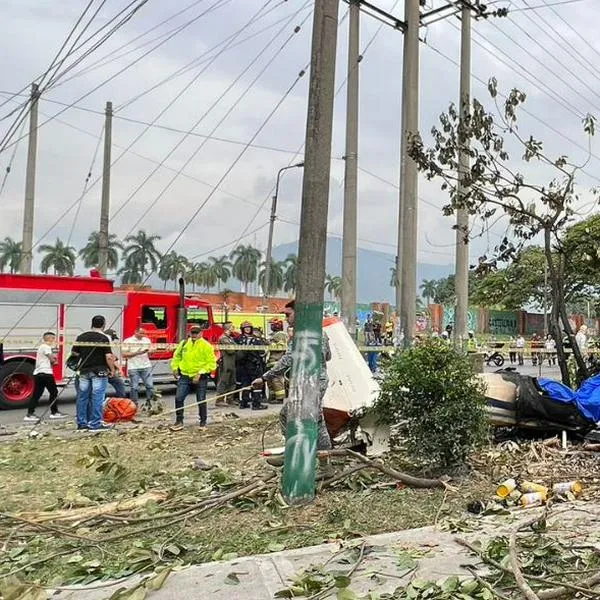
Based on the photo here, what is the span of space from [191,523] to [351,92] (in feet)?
38.7

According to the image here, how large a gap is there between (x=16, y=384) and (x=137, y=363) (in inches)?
98.6

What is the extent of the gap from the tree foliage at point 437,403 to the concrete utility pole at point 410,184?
6.58m

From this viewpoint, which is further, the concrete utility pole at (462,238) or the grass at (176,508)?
the concrete utility pole at (462,238)

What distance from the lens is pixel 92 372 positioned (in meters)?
10.5

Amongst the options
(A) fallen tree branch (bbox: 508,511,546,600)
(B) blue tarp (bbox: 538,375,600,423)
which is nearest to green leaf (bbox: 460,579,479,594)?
(A) fallen tree branch (bbox: 508,511,546,600)

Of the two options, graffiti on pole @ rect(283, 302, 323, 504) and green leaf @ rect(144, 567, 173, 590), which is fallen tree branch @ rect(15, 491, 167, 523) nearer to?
graffiti on pole @ rect(283, 302, 323, 504)

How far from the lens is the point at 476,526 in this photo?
17.0 feet

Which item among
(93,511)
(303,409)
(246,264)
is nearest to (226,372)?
(93,511)

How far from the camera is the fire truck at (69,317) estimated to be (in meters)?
13.7

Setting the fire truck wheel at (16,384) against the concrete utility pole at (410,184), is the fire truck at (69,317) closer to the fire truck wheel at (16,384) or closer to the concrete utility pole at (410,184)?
the fire truck wheel at (16,384)

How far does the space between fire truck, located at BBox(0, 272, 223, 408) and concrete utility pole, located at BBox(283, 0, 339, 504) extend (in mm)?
8941

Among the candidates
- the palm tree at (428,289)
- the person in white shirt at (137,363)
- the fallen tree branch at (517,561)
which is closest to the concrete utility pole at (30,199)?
the person in white shirt at (137,363)

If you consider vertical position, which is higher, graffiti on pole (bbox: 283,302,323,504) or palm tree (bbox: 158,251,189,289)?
palm tree (bbox: 158,251,189,289)

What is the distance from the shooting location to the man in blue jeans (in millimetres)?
10438
